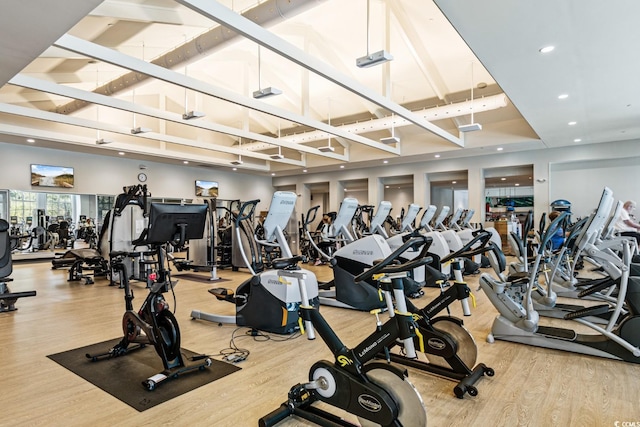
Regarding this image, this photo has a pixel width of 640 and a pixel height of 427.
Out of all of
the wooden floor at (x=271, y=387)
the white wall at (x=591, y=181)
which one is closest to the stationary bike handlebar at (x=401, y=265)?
the wooden floor at (x=271, y=387)

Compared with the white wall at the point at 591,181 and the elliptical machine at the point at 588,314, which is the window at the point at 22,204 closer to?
the elliptical machine at the point at 588,314

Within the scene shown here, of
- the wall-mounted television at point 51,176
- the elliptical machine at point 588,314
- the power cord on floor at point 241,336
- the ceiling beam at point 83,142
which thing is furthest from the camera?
the wall-mounted television at point 51,176

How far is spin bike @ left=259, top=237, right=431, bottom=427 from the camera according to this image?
1.84 metres

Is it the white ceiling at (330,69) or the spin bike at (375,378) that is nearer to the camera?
the spin bike at (375,378)

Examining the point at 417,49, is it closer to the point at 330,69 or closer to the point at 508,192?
the point at 330,69

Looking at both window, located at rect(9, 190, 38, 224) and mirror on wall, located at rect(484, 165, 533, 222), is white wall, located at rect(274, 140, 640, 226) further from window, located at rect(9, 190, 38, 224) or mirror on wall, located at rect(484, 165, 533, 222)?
window, located at rect(9, 190, 38, 224)

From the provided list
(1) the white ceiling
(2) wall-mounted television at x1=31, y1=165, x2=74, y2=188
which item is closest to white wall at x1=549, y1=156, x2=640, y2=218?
(1) the white ceiling

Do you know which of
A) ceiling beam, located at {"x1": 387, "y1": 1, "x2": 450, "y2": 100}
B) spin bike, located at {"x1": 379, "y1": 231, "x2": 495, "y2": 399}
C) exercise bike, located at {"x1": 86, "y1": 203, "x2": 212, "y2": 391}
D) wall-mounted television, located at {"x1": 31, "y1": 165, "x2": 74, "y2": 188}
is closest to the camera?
spin bike, located at {"x1": 379, "y1": 231, "x2": 495, "y2": 399}

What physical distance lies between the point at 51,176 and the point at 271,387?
12733 mm

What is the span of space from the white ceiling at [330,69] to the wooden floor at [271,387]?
3.35m

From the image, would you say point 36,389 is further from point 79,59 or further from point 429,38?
point 429,38

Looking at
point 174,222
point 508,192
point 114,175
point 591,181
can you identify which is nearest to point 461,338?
point 174,222

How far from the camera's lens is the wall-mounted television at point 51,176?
459 inches

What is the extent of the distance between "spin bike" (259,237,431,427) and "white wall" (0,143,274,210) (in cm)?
1317
